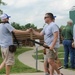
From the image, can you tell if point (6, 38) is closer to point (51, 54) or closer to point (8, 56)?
point (8, 56)

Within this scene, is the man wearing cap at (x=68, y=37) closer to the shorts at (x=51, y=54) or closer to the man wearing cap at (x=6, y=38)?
the shorts at (x=51, y=54)

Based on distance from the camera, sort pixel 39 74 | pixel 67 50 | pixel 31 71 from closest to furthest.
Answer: pixel 39 74, pixel 31 71, pixel 67 50

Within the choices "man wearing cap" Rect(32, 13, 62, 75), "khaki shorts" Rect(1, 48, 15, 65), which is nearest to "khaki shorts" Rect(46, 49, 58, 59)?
"man wearing cap" Rect(32, 13, 62, 75)

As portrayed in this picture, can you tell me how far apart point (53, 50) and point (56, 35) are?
1.45 feet

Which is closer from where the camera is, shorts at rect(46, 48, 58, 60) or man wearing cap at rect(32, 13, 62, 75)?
man wearing cap at rect(32, 13, 62, 75)

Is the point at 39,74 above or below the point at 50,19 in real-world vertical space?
below

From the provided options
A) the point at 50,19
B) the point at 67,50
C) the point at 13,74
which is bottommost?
the point at 13,74

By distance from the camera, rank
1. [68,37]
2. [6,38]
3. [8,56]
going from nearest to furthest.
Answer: [6,38], [8,56], [68,37]

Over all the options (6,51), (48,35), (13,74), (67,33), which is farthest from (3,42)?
(67,33)

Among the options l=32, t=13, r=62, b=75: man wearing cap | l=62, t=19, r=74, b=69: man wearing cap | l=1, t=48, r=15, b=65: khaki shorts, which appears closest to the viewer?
l=32, t=13, r=62, b=75: man wearing cap

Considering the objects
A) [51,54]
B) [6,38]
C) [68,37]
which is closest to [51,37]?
[51,54]

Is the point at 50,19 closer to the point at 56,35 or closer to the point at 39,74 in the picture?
the point at 56,35

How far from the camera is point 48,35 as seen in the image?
28.1ft

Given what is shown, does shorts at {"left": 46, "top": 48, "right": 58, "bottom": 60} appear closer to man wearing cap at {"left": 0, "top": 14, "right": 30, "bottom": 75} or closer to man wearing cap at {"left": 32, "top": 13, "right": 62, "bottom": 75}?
man wearing cap at {"left": 32, "top": 13, "right": 62, "bottom": 75}
